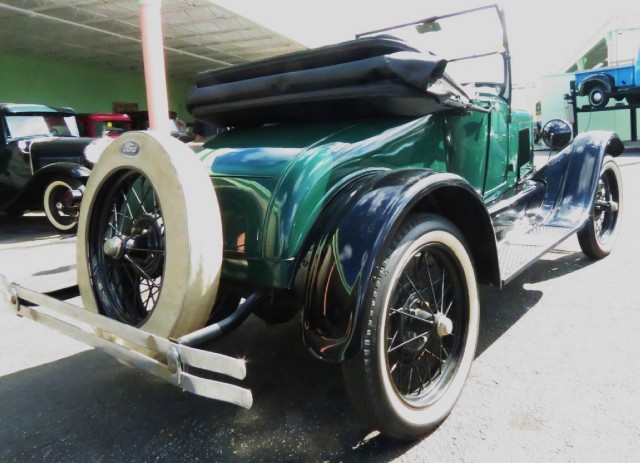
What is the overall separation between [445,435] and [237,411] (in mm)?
927

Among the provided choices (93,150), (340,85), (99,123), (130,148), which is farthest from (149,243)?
(99,123)

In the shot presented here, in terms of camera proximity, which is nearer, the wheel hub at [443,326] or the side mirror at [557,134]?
the wheel hub at [443,326]

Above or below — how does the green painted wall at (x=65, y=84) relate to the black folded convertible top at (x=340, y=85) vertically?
above

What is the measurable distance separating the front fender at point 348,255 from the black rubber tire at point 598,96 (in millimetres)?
15588

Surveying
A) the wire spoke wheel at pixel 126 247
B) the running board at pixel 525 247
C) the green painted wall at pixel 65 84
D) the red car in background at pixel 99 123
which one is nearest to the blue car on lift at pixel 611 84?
the red car in background at pixel 99 123

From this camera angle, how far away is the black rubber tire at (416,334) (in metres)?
1.86

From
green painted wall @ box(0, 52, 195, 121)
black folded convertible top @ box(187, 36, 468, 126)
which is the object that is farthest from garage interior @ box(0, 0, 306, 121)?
black folded convertible top @ box(187, 36, 468, 126)

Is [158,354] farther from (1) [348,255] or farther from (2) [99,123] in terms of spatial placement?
(2) [99,123]

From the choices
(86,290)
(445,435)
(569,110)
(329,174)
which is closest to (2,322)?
(86,290)

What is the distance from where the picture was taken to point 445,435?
212 cm

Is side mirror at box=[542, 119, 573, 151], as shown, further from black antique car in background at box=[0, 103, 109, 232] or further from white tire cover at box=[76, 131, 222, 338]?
black antique car in background at box=[0, 103, 109, 232]

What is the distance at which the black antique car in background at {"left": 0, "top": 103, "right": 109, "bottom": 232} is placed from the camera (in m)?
7.50

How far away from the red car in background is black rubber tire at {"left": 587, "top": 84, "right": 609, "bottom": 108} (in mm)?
13079

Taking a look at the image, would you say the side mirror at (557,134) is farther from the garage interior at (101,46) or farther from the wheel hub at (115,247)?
the garage interior at (101,46)
